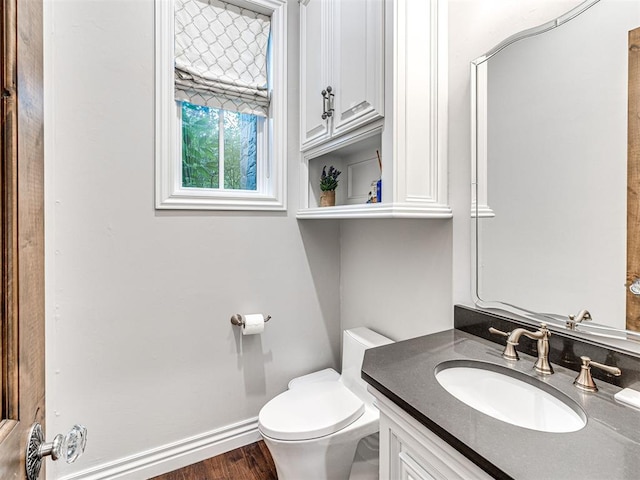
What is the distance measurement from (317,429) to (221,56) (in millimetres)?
1894

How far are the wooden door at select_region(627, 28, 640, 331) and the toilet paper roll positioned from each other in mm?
1468

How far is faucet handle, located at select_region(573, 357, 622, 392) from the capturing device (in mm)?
805

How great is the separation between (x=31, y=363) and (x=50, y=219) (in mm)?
1124

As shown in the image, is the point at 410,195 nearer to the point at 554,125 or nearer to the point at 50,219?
the point at 554,125

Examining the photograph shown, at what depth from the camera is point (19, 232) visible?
461 millimetres

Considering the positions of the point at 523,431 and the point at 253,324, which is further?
the point at 253,324

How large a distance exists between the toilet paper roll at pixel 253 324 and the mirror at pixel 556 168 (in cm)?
109

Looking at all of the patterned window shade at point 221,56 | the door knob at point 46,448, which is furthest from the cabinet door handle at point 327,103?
the door knob at point 46,448

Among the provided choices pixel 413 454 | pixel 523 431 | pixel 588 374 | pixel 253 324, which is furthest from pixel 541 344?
pixel 253 324

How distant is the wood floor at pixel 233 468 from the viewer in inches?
62.2

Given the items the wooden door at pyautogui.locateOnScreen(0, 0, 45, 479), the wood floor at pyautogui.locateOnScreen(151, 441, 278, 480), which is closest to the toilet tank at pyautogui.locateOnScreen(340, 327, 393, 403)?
the wood floor at pyautogui.locateOnScreen(151, 441, 278, 480)

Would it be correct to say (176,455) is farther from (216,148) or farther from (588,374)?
(588,374)

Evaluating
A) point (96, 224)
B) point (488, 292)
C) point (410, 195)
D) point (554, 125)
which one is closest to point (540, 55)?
point (554, 125)

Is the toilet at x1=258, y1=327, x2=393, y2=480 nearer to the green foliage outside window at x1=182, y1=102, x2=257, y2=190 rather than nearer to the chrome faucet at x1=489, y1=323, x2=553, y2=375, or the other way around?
the chrome faucet at x1=489, y1=323, x2=553, y2=375
